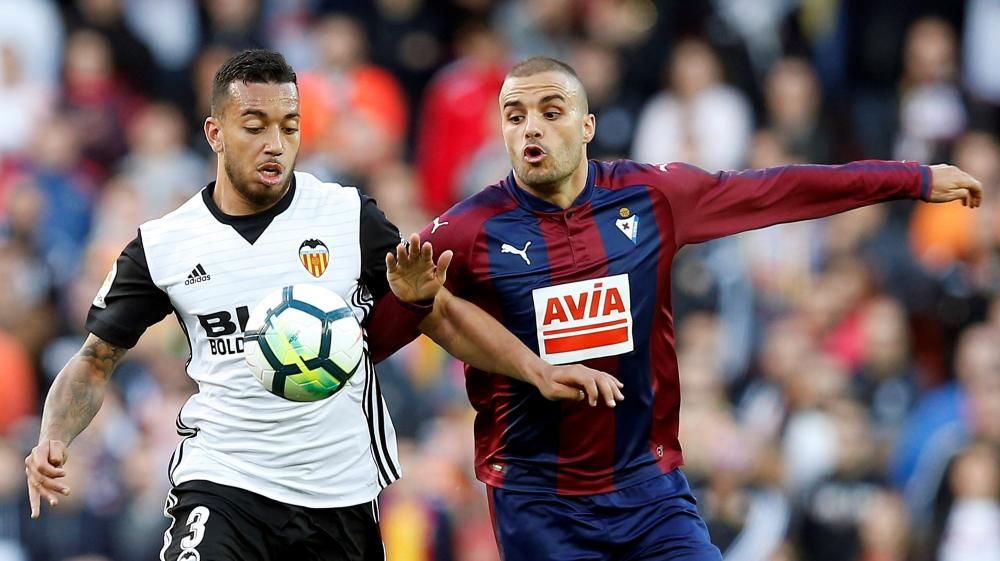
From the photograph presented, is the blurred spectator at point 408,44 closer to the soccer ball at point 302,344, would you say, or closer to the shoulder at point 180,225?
the shoulder at point 180,225

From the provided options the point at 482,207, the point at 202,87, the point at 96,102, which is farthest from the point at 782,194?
the point at 96,102

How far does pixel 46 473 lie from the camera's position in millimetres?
6344

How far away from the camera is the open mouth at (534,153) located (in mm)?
6898

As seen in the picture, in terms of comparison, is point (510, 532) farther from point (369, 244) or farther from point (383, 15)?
point (383, 15)

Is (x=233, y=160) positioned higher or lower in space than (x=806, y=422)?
higher

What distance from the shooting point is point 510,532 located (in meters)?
6.96

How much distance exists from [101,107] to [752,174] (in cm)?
780

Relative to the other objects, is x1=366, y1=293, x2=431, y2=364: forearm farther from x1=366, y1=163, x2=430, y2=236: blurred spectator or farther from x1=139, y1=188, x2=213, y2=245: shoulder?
x1=366, y1=163, x2=430, y2=236: blurred spectator

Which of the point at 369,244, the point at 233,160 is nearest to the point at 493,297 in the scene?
the point at 369,244

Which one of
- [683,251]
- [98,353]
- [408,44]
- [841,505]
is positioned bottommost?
[841,505]

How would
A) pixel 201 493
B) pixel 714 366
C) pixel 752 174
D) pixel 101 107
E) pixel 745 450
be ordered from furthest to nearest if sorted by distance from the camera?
pixel 101 107 < pixel 714 366 < pixel 745 450 < pixel 752 174 < pixel 201 493

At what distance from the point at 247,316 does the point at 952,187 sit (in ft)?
9.26

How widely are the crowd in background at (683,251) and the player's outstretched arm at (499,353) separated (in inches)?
142

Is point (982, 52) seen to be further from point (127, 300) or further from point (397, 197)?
point (127, 300)
